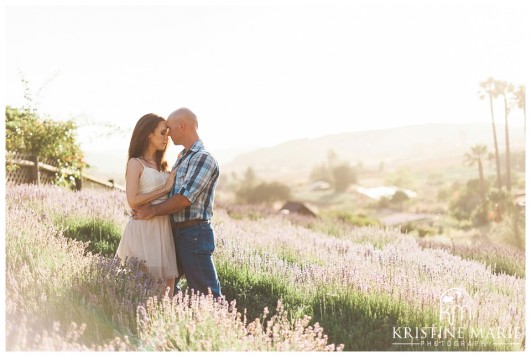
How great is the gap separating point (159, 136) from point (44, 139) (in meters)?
4.78

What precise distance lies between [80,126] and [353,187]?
40043mm

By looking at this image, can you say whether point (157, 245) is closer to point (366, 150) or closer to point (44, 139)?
point (44, 139)

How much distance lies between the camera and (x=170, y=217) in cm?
473

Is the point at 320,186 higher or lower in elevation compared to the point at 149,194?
higher

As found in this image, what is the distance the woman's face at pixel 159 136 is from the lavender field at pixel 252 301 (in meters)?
1.02

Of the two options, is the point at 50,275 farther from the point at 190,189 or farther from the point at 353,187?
the point at 353,187

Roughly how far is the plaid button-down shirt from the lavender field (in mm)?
664

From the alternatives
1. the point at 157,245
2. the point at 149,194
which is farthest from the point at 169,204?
the point at 157,245

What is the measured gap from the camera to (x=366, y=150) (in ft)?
305

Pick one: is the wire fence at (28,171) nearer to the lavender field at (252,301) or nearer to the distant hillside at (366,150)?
the lavender field at (252,301)

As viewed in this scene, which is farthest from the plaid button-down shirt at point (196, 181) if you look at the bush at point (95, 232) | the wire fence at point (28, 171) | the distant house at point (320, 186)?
the distant house at point (320, 186)

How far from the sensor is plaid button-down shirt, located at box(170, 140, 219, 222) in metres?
4.44

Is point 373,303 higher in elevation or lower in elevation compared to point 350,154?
lower
